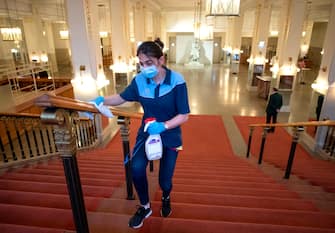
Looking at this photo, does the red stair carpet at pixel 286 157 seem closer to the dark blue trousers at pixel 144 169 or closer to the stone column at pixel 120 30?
the dark blue trousers at pixel 144 169

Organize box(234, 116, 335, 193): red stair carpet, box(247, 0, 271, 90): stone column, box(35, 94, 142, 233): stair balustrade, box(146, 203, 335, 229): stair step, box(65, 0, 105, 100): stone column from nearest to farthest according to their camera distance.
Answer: box(35, 94, 142, 233): stair balustrade
box(146, 203, 335, 229): stair step
box(234, 116, 335, 193): red stair carpet
box(65, 0, 105, 100): stone column
box(247, 0, 271, 90): stone column

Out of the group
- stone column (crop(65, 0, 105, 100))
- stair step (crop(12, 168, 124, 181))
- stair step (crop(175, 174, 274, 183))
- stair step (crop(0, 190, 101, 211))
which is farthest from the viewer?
stone column (crop(65, 0, 105, 100))

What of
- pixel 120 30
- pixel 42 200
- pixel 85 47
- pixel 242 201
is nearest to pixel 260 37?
pixel 120 30

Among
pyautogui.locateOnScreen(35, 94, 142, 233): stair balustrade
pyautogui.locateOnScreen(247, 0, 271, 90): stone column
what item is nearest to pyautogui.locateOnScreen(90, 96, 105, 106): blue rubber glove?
pyautogui.locateOnScreen(35, 94, 142, 233): stair balustrade

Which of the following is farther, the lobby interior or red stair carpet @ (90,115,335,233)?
the lobby interior

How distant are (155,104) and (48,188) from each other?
1642mm

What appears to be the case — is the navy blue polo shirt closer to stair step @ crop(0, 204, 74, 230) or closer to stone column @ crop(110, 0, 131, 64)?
stair step @ crop(0, 204, 74, 230)

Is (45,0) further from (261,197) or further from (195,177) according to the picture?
(261,197)

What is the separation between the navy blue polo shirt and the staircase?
67cm

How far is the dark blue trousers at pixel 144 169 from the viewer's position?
1813mm

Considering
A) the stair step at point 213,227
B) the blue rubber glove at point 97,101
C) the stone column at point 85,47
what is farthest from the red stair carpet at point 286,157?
the stone column at point 85,47

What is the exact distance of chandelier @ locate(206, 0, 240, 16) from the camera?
606cm

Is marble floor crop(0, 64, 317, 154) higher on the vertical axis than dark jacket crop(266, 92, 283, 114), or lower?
lower

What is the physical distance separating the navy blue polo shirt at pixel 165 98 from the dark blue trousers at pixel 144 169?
93 millimetres
